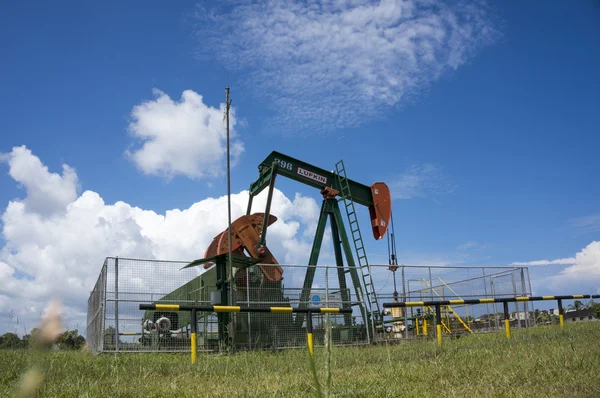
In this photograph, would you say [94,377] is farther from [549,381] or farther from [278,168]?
[278,168]

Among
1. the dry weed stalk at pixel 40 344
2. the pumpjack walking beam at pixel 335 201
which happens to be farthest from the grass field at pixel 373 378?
the pumpjack walking beam at pixel 335 201

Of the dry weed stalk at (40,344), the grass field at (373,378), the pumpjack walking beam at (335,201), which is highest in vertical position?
the pumpjack walking beam at (335,201)

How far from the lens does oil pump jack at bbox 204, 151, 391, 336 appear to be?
1465cm

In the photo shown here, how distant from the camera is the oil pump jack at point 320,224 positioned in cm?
1465

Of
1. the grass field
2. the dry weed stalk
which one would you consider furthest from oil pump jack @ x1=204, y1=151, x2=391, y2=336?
the dry weed stalk

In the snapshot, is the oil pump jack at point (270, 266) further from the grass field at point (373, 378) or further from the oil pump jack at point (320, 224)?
the grass field at point (373, 378)

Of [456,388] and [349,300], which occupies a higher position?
[349,300]

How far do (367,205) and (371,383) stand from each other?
13093mm

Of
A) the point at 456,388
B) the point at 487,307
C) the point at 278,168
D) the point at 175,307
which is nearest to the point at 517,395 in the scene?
the point at 456,388

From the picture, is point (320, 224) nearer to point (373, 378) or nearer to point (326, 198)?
point (326, 198)

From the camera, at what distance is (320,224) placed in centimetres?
1698

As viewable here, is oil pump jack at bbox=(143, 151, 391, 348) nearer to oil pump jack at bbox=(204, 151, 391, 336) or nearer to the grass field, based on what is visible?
oil pump jack at bbox=(204, 151, 391, 336)

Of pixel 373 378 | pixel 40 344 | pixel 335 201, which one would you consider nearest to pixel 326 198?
pixel 335 201

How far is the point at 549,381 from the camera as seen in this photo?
199 inches
